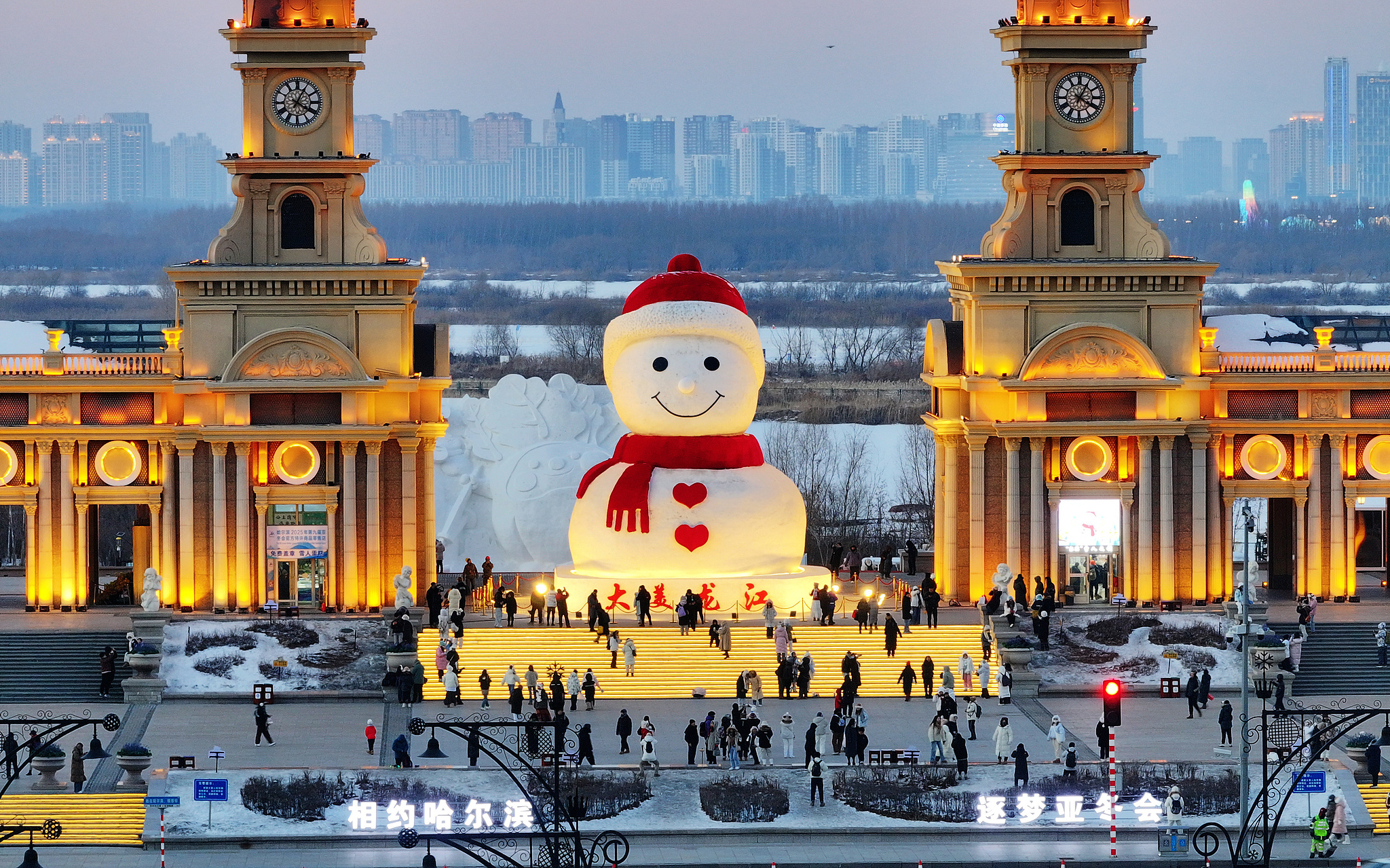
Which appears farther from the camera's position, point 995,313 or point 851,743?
point 995,313

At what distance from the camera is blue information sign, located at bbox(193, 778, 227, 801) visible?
51688mm

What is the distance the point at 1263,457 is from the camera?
7050 centimetres

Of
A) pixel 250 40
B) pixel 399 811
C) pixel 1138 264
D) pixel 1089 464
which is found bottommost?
pixel 399 811

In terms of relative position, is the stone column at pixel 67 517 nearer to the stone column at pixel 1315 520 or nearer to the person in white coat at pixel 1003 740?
the person in white coat at pixel 1003 740

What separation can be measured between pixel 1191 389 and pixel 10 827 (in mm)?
33291

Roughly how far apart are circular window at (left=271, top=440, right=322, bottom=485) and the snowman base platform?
6.81 m

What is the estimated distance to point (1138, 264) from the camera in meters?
69.4

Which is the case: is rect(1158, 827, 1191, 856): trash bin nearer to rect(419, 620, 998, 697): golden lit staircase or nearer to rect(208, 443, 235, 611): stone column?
rect(419, 620, 998, 697): golden lit staircase

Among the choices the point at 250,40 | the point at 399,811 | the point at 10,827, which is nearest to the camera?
the point at 10,827

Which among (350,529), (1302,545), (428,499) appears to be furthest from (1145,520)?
(350,529)

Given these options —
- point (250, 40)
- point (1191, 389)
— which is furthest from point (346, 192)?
point (1191, 389)

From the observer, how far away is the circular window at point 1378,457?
70438 millimetres

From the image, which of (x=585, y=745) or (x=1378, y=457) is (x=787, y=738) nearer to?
(x=585, y=745)

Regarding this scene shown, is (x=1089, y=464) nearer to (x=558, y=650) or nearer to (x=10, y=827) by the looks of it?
(x=558, y=650)
